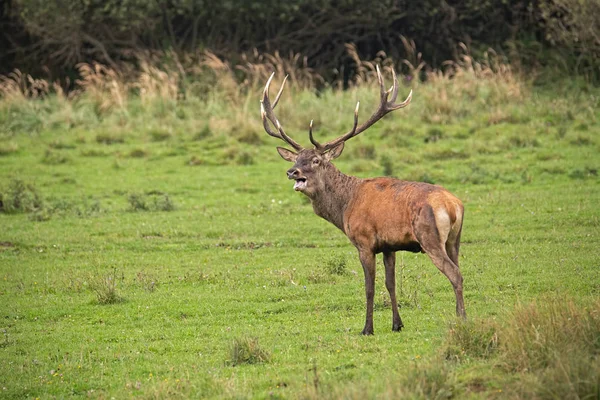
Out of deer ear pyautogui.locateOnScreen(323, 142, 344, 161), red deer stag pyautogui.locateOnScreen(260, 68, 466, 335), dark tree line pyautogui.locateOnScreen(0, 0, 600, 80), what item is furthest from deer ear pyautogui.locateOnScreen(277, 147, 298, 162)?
dark tree line pyautogui.locateOnScreen(0, 0, 600, 80)

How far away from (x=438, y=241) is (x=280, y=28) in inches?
996

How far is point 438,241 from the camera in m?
9.44

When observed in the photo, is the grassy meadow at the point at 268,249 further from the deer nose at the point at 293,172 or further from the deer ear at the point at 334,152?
the deer ear at the point at 334,152

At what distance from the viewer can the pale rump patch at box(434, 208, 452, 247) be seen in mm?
9422

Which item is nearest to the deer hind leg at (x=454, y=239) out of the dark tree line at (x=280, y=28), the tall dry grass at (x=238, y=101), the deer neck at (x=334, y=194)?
the deer neck at (x=334, y=194)

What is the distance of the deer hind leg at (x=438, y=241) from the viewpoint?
943 centimetres

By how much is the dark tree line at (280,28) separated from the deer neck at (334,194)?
2036 centimetres

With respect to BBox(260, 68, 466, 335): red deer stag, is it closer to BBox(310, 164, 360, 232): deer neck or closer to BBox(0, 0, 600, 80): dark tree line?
BBox(310, 164, 360, 232): deer neck

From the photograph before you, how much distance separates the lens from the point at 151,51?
32875 mm

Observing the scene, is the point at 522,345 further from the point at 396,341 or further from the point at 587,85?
the point at 587,85

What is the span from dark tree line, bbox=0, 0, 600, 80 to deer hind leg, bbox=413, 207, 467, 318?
2147 centimetres

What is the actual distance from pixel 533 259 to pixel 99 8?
70.2ft

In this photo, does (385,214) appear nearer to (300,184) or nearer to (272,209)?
(300,184)

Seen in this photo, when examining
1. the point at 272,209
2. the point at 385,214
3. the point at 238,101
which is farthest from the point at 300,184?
the point at 238,101
